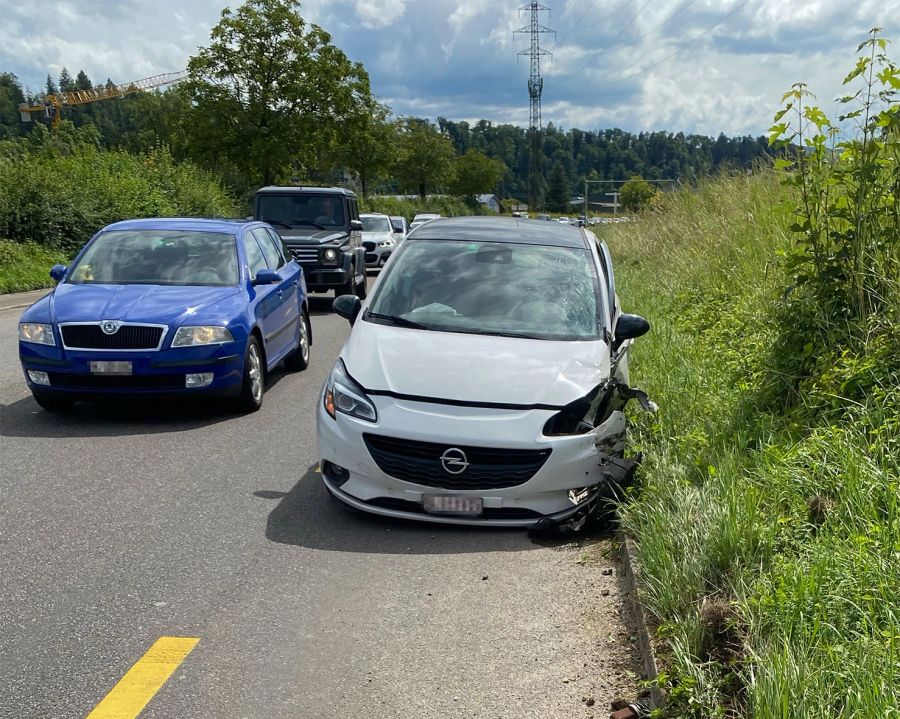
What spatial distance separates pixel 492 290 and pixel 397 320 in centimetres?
74

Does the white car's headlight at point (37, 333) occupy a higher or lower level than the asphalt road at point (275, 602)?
higher

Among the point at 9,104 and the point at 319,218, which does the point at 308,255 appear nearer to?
the point at 319,218

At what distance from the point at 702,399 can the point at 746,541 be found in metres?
2.90

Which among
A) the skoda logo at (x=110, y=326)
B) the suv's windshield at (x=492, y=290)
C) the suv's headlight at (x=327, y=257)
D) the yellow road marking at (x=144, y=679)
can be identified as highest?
the suv's windshield at (x=492, y=290)

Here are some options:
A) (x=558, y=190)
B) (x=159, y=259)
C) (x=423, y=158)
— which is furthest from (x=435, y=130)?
(x=159, y=259)

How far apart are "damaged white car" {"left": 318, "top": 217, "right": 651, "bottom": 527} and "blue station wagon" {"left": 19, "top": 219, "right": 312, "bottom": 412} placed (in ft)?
6.64

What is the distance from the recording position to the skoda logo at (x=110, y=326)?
7.75 meters

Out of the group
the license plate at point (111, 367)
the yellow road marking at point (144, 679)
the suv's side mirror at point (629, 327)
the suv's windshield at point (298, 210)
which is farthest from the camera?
the suv's windshield at point (298, 210)

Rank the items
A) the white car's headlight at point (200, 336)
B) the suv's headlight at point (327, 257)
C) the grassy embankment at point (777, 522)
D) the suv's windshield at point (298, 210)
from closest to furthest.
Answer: the grassy embankment at point (777, 522)
the white car's headlight at point (200, 336)
the suv's headlight at point (327, 257)
the suv's windshield at point (298, 210)

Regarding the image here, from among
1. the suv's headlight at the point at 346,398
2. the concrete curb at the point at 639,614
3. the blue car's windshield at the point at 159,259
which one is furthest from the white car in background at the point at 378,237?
the concrete curb at the point at 639,614

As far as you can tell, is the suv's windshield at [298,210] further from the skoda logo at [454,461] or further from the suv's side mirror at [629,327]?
the skoda logo at [454,461]

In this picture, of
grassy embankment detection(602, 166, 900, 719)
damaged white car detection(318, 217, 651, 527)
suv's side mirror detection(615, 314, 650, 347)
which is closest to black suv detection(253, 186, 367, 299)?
grassy embankment detection(602, 166, 900, 719)

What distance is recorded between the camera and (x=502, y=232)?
7.40 metres

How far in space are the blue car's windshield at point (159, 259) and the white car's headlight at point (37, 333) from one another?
3.19 feet
